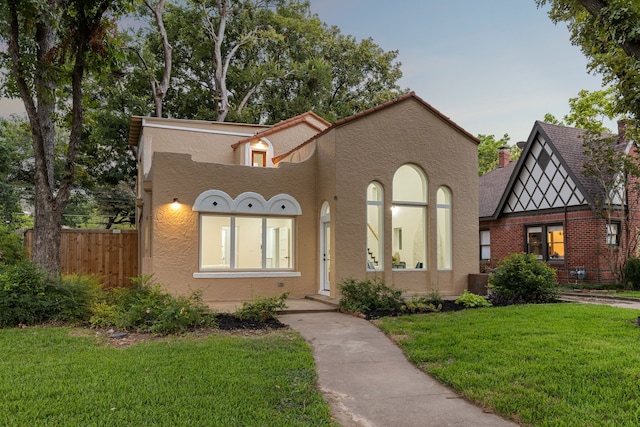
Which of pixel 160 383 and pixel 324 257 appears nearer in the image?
pixel 160 383

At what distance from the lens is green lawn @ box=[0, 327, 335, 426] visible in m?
3.99

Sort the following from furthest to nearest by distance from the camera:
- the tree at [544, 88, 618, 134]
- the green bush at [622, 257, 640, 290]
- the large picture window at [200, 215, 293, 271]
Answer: the tree at [544, 88, 618, 134]
the green bush at [622, 257, 640, 290]
the large picture window at [200, 215, 293, 271]

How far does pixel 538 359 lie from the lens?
221 inches

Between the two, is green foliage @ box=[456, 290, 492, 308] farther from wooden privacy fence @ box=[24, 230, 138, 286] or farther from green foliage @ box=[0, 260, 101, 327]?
wooden privacy fence @ box=[24, 230, 138, 286]

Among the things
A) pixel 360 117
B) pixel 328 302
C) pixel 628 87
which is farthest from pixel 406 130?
pixel 628 87

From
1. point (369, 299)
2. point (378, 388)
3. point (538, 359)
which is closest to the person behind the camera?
point (378, 388)

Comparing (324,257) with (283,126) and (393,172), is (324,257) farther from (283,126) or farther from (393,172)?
(283,126)

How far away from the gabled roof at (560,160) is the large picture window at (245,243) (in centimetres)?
1184

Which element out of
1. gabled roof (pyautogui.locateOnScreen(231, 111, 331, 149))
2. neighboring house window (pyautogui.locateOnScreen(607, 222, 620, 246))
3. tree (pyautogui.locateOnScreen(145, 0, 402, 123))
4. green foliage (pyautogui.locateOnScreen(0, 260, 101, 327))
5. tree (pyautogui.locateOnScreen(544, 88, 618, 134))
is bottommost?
green foliage (pyautogui.locateOnScreen(0, 260, 101, 327))

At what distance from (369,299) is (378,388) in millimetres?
4927

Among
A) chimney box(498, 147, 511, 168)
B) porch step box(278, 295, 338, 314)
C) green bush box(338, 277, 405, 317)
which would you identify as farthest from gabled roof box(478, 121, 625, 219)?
porch step box(278, 295, 338, 314)

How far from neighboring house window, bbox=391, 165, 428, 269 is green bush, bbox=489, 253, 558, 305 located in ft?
7.45

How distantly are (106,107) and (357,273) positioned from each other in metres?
19.1

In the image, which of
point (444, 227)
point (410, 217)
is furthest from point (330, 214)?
point (444, 227)
